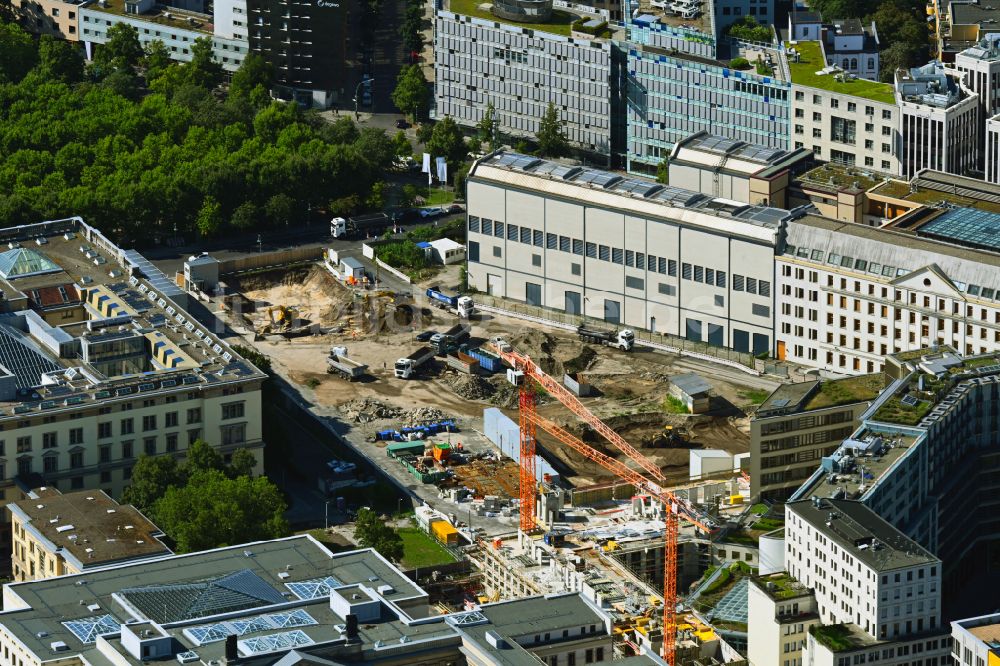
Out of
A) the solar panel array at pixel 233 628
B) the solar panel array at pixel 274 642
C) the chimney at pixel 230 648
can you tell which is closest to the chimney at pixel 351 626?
the solar panel array at pixel 274 642

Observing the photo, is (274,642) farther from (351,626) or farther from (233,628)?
(351,626)

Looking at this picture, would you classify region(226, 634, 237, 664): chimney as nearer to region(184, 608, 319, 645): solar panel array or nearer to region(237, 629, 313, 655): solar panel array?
region(237, 629, 313, 655): solar panel array

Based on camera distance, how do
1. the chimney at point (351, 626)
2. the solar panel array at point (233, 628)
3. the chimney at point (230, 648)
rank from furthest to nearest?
the solar panel array at point (233, 628)
the chimney at point (351, 626)
the chimney at point (230, 648)

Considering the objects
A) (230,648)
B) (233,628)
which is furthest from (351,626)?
(230,648)

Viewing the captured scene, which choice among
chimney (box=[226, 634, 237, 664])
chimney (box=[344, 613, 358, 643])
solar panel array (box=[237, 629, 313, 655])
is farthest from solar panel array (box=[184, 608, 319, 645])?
chimney (box=[344, 613, 358, 643])

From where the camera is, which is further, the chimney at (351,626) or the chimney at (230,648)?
the chimney at (351,626)

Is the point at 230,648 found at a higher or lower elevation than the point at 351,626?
lower

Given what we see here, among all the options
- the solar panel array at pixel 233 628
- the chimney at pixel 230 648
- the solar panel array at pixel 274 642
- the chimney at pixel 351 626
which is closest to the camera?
the chimney at pixel 230 648

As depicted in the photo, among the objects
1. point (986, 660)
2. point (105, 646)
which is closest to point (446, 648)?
point (105, 646)

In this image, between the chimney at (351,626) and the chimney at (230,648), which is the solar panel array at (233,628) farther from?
the chimney at (351,626)
